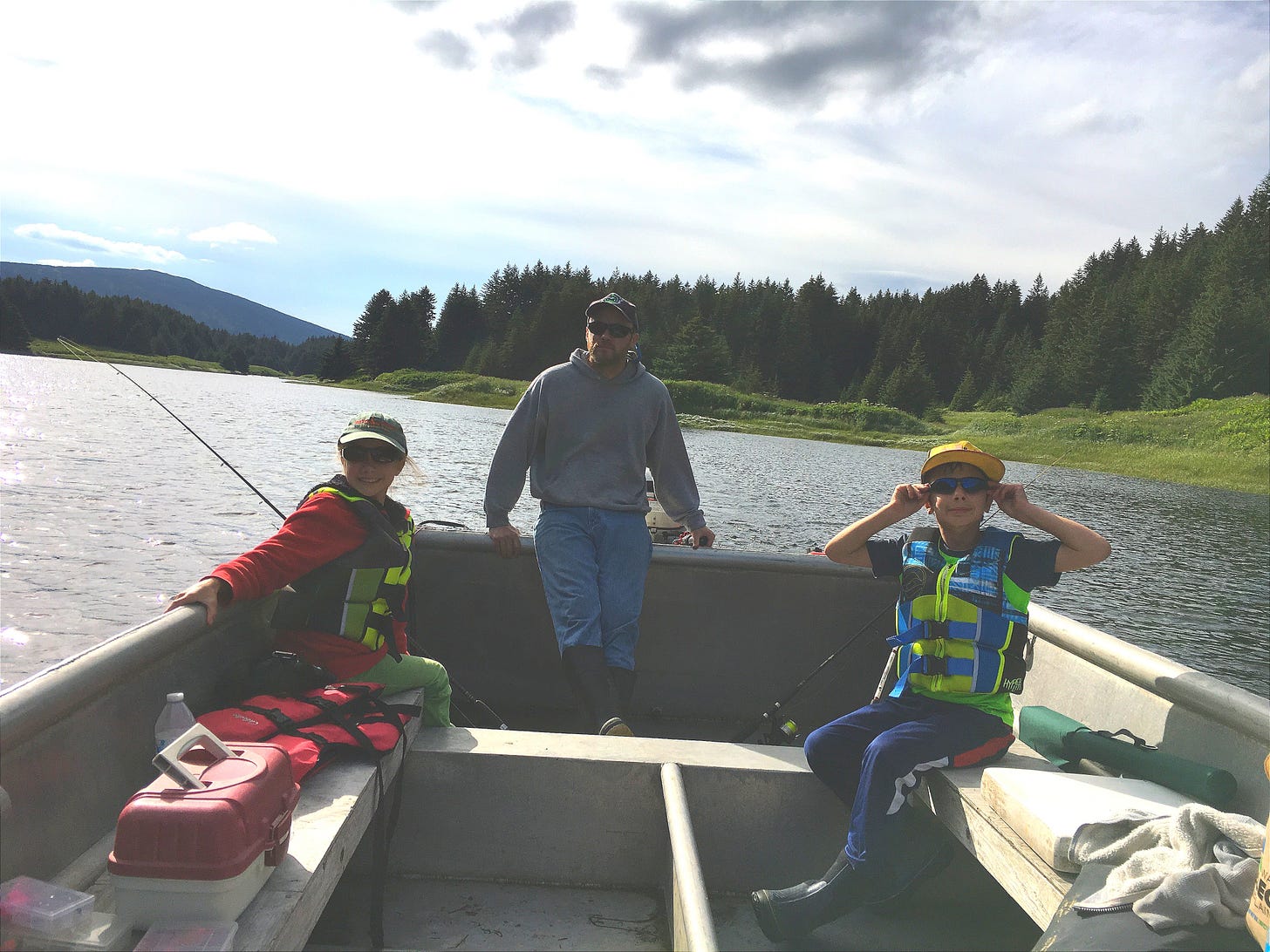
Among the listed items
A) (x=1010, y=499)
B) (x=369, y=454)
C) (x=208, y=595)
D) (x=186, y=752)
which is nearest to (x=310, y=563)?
(x=208, y=595)

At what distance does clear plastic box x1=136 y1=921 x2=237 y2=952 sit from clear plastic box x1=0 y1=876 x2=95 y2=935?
0.14 metres

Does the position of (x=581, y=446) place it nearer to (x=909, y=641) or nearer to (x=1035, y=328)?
(x=909, y=641)

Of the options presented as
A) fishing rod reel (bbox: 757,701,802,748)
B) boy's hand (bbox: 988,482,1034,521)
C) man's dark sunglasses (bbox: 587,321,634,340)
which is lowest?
fishing rod reel (bbox: 757,701,802,748)

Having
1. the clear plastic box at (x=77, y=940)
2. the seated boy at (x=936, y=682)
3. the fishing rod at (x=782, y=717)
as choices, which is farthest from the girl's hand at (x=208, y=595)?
the fishing rod at (x=782, y=717)

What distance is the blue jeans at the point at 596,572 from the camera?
3744mm

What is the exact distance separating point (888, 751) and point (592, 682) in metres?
1.26

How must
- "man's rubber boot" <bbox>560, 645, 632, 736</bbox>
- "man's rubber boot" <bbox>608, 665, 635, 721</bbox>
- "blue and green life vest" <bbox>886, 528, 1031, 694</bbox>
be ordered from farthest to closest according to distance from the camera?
"man's rubber boot" <bbox>608, 665, 635, 721</bbox> → "man's rubber boot" <bbox>560, 645, 632, 736</bbox> → "blue and green life vest" <bbox>886, 528, 1031, 694</bbox>

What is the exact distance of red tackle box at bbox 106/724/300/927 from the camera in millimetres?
1681

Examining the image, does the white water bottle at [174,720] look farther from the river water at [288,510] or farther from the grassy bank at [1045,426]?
the grassy bank at [1045,426]

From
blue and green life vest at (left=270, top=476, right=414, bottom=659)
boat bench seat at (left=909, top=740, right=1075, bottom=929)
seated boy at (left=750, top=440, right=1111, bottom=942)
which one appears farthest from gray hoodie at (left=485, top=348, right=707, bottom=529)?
boat bench seat at (left=909, top=740, right=1075, bottom=929)

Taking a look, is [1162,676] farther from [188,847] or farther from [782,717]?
[188,847]

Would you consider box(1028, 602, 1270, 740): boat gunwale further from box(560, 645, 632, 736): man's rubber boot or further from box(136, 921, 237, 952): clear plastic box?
box(136, 921, 237, 952): clear plastic box

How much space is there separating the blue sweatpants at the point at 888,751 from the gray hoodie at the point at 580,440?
147 centimetres

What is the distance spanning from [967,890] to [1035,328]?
430ft
